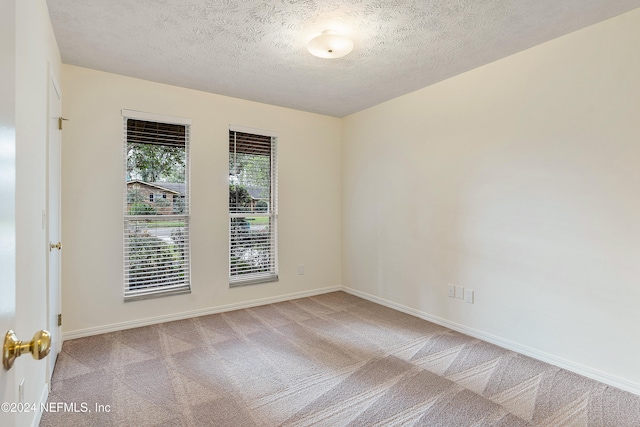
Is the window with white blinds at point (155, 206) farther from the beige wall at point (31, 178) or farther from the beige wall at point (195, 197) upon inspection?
the beige wall at point (31, 178)

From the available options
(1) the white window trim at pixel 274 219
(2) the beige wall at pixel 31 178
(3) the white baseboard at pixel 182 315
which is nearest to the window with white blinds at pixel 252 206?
(1) the white window trim at pixel 274 219

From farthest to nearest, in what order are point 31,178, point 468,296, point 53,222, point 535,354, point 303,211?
point 303,211 < point 468,296 < point 535,354 < point 53,222 < point 31,178

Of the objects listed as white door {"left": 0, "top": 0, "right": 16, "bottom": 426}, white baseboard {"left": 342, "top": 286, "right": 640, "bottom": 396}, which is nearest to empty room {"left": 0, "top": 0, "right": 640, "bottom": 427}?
white baseboard {"left": 342, "top": 286, "right": 640, "bottom": 396}

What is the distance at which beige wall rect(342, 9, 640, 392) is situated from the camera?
90.9 inches

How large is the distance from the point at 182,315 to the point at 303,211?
6.47 feet

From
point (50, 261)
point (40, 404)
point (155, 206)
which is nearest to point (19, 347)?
point (40, 404)

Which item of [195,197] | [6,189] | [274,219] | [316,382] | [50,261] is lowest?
[316,382]

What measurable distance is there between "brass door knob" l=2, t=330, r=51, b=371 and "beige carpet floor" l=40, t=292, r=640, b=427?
153 cm

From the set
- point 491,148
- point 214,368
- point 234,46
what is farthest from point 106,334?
point 491,148

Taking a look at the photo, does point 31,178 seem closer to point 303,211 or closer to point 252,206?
point 252,206

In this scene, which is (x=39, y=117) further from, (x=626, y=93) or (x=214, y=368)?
(x=626, y=93)

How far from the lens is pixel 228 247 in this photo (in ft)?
13.0

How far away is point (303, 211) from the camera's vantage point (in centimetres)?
457

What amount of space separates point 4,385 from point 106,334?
307 cm
